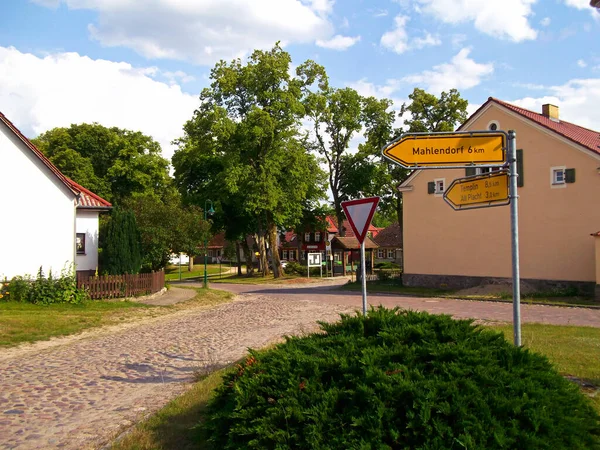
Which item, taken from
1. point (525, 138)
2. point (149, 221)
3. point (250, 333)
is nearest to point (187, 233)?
point (149, 221)

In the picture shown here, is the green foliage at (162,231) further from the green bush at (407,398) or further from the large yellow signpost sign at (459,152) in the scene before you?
the green bush at (407,398)

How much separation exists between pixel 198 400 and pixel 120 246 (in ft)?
59.8

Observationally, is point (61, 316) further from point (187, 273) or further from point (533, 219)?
point (187, 273)

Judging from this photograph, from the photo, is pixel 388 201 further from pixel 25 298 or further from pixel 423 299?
pixel 25 298

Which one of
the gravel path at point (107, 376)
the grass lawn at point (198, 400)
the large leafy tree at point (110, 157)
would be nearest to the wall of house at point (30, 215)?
the gravel path at point (107, 376)

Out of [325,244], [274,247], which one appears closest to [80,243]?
[274,247]

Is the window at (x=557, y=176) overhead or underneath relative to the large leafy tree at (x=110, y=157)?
underneath

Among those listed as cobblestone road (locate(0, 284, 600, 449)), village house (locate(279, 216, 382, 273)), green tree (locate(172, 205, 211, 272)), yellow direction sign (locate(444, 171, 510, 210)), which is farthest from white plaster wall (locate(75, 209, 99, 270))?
yellow direction sign (locate(444, 171, 510, 210))

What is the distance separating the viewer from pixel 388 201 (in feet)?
164

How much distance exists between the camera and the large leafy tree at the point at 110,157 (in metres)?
47.9

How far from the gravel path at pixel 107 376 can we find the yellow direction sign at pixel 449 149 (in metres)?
4.65

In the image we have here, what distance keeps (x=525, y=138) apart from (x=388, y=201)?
2392 centimetres

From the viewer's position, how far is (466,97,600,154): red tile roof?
2484cm

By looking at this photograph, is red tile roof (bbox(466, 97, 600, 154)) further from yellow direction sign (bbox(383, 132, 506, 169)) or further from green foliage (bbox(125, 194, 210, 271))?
yellow direction sign (bbox(383, 132, 506, 169))
